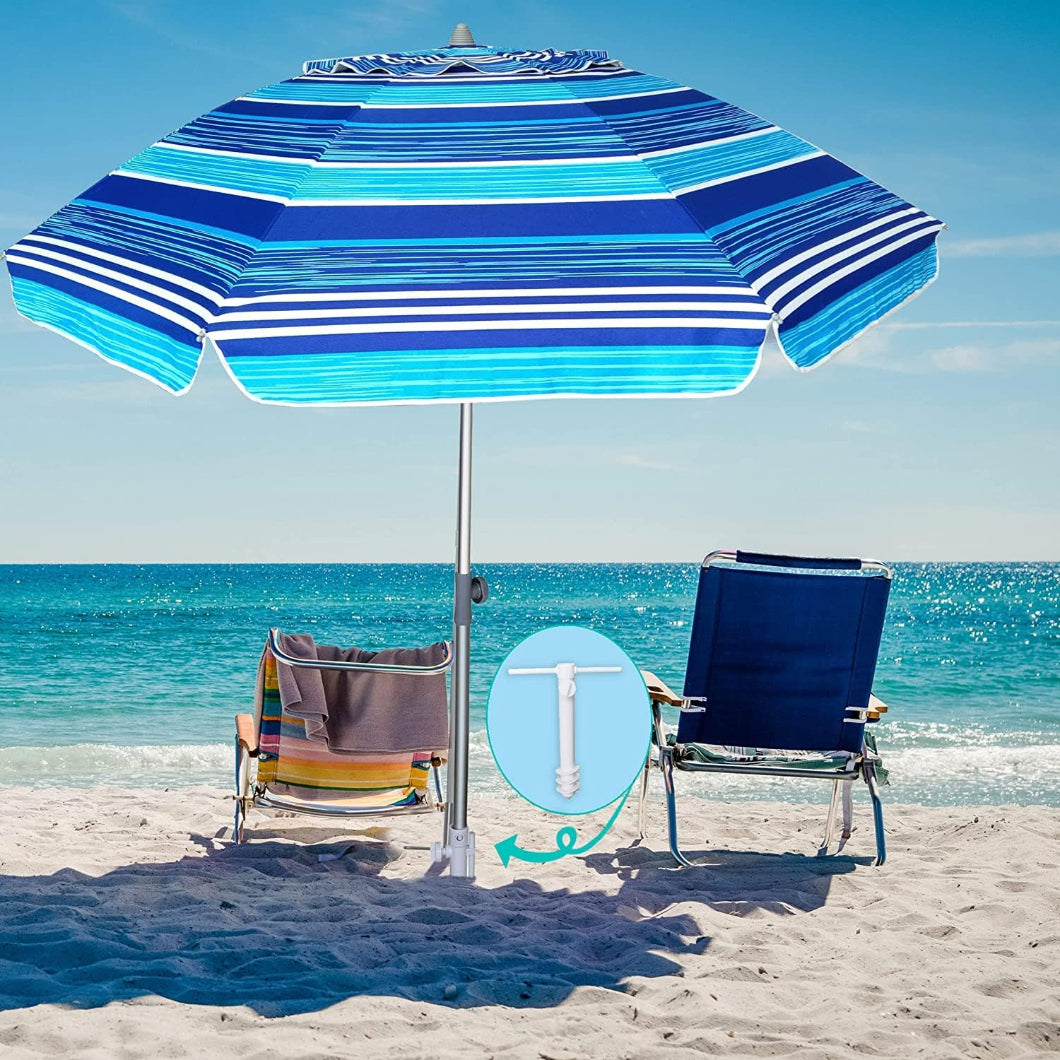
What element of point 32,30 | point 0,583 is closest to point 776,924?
point 32,30

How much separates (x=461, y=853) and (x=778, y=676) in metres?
1.39

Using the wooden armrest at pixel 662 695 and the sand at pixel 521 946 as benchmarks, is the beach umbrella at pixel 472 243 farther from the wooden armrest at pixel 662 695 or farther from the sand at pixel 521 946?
the wooden armrest at pixel 662 695

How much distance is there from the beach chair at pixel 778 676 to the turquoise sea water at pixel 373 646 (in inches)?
113

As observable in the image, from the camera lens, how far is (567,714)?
3109 millimetres

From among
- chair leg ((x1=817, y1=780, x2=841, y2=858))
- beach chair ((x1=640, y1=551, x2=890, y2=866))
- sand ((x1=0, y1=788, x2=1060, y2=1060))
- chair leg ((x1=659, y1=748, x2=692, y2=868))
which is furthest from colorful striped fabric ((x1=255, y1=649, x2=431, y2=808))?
chair leg ((x1=817, y1=780, x2=841, y2=858))

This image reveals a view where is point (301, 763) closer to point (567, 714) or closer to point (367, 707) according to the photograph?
point (367, 707)

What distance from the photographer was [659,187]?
2.98m

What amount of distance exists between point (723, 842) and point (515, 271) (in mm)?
3087

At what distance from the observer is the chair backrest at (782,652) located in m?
4.31

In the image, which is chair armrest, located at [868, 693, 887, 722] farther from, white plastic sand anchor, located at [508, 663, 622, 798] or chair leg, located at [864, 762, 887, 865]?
white plastic sand anchor, located at [508, 663, 622, 798]

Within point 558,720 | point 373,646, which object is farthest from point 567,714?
point 373,646

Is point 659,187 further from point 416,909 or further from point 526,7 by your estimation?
point 526,7

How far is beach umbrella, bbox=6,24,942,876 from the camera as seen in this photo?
102 inches

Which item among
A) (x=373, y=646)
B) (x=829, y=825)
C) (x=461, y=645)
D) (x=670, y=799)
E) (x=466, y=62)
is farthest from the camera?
(x=373, y=646)
